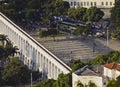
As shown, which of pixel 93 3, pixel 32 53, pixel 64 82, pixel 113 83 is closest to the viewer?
pixel 113 83

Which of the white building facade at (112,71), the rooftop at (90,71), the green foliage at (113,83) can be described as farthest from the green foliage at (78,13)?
the green foliage at (113,83)

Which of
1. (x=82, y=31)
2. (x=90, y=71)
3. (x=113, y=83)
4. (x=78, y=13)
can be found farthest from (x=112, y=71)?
(x=78, y=13)

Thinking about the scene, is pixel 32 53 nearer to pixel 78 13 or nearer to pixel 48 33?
pixel 48 33

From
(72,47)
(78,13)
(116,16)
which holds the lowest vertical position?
(72,47)

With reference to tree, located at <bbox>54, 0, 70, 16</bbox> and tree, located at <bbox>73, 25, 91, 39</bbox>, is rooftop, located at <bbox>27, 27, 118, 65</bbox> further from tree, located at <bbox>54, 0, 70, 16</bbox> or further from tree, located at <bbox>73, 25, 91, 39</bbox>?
tree, located at <bbox>54, 0, 70, 16</bbox>

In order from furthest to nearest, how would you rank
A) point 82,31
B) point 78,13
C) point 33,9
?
point 33,9 < point 78,13 < point 82,31

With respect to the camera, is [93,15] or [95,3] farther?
[95,3]

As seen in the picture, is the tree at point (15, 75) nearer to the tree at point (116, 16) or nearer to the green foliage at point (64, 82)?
the green foliage at point (64, 82)

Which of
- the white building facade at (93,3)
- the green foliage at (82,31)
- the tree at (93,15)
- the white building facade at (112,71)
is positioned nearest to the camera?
the white building facade at (112,71)

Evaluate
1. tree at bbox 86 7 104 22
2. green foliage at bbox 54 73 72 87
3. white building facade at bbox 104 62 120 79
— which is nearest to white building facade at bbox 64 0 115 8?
tree at bbox 86 7 104 22
